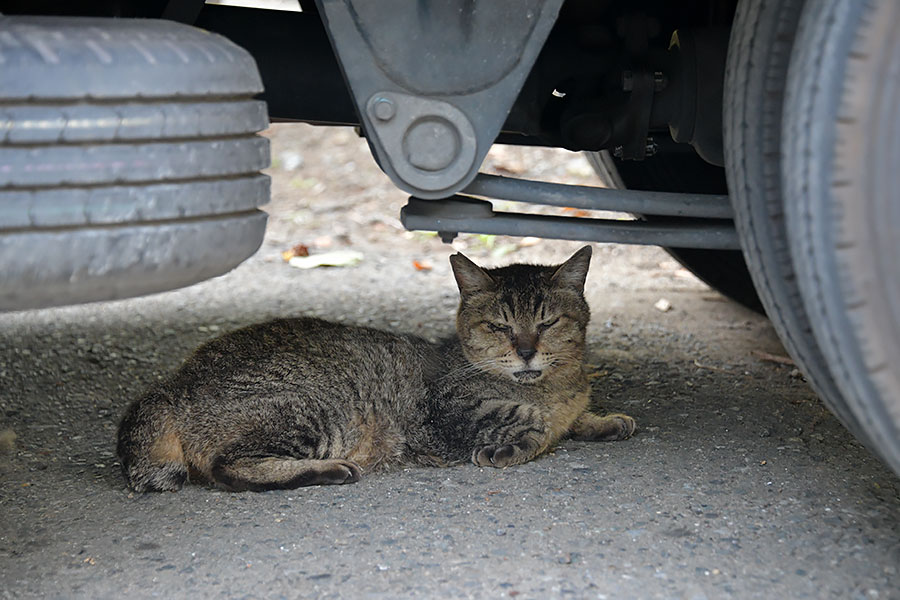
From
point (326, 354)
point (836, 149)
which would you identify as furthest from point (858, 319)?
point (326, 354)

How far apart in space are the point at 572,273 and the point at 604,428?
23.1 inches

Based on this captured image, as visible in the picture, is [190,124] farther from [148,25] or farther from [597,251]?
[597,251]

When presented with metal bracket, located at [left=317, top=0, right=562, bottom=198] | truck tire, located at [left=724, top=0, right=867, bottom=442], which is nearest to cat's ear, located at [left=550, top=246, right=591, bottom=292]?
metal bracket, located at [left=317, top=0, right=562, bottom=198]

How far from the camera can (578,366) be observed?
3.44 metres

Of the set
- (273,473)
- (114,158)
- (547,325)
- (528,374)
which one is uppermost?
(114,158)

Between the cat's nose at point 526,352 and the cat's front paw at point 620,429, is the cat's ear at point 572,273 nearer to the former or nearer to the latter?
the cat's nose at point 526,352

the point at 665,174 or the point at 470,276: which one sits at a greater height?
the point at 665,174

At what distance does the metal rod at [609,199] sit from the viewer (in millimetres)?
2422

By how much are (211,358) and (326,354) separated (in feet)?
1.29

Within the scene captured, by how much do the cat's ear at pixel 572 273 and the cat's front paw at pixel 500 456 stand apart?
69cm

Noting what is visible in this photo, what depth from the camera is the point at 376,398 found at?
328 centimetres

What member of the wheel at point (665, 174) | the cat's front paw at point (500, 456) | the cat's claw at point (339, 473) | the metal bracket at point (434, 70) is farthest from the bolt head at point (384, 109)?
the wheel at point (665, 174)

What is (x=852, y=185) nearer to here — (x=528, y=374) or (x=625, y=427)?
(x=625, y=427)

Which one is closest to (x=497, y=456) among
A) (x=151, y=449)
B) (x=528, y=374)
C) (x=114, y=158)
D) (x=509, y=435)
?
(x=509, y=435)
